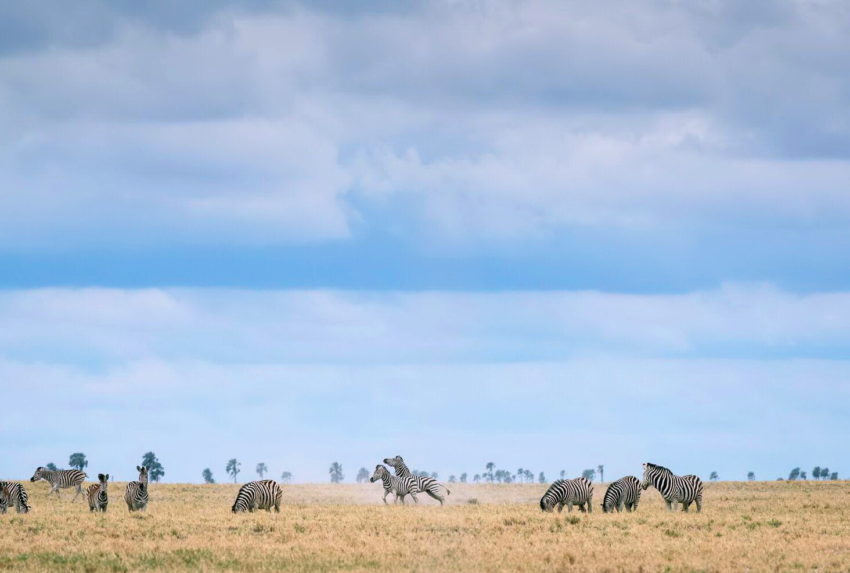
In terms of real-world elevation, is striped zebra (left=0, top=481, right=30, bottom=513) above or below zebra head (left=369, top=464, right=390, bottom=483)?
below

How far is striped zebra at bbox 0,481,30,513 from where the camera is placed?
4475 centimetres

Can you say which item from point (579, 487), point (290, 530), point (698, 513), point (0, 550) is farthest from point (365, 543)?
point (698, 513)

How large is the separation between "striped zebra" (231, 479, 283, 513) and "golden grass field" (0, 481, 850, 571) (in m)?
0.80

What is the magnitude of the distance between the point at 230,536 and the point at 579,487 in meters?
16.5

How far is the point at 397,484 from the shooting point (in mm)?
52281

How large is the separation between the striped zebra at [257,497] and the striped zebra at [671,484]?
1622cm

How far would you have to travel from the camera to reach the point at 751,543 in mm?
32438

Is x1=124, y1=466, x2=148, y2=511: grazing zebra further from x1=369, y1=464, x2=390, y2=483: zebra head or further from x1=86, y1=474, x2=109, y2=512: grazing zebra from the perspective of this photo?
x1=369, y1=464, x2=390, y2=483: zebra head

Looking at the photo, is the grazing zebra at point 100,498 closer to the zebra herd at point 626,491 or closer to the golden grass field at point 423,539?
the golden grass field at point 423,539

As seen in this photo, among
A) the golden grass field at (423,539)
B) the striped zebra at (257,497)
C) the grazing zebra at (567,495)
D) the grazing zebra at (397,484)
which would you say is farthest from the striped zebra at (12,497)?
the grazing zebra at (567,495)

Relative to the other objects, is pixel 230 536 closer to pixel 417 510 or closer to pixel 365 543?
pixel 365 543

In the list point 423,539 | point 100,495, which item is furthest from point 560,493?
point 100,495

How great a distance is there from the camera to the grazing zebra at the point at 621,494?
1753 inches

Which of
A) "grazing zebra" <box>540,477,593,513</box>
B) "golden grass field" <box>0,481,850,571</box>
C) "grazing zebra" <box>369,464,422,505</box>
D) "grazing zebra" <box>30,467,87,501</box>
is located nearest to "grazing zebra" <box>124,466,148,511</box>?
"golden grass field" <box>0,481,850,571</box>
